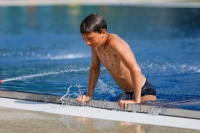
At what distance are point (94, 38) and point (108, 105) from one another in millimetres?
616

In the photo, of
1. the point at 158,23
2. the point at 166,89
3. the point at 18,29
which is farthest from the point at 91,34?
the point at 158,23

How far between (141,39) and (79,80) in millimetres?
5210

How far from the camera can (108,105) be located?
4414mm

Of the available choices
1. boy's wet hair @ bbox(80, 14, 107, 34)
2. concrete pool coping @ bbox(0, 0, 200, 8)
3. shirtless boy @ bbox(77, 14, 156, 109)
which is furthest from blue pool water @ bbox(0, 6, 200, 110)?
concrete pool coping @ bbox(0, 0, 200, 8)

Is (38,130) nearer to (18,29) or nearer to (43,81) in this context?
(43,81)

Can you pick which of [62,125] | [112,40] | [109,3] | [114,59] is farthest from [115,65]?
[109,3]

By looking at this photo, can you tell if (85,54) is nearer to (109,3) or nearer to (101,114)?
(101,114)

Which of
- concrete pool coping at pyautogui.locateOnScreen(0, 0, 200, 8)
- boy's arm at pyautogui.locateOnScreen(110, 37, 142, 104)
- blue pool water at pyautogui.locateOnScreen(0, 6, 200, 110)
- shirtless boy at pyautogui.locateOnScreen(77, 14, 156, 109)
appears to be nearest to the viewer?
shirtless boy at pyautogui.locateOnScreen(77, 14, 156, 109)

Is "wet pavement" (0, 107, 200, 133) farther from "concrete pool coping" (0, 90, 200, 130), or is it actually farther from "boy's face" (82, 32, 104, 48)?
"boy's face" (82, 32, 104, 48)

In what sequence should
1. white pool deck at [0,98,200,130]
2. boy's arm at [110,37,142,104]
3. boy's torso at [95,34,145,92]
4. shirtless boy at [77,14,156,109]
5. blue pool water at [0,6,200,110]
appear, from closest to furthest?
1. white pool deck at [0,98,200,130]
2. shirtless boy at [77,14,156,109]
3. boy's arm at [110,37,142,104]
4. boy's torso at [95,34,145,92]
5. blue pool water at [0,6,200,110]

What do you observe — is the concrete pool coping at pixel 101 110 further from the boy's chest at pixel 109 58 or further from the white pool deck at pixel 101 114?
the boy's chest at pixel 109 58

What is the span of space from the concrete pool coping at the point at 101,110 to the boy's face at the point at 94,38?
526 mm

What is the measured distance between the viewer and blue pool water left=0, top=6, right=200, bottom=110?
→ 6.66 meters

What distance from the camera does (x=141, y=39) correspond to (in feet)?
39.8
